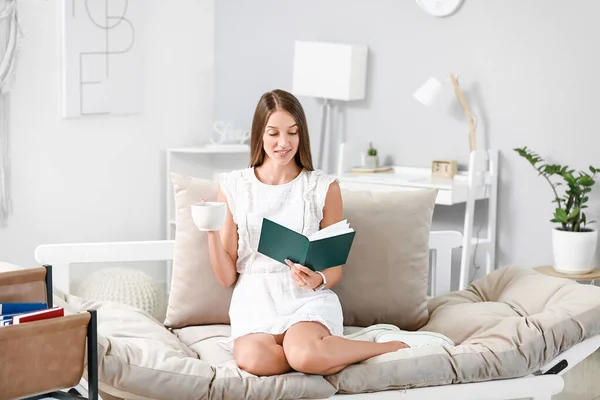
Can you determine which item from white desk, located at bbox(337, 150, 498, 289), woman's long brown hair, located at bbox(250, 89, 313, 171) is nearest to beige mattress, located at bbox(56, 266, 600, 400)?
woman's long brown hair, located at bbox(250, 89, 313, 171)

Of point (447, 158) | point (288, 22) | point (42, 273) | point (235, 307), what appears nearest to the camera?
point (42, 273)

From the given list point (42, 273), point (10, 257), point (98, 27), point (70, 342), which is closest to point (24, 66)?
point (98, 27)

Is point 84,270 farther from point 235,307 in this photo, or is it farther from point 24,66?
point 235,307

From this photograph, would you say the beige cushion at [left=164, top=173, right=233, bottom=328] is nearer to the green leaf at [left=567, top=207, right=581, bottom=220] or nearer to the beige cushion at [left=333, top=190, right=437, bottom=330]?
the beige cushion at [left=333, top=190, right=437, bottom=330]

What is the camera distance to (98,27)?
3.91 meters

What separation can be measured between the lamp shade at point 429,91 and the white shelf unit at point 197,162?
3.46ft

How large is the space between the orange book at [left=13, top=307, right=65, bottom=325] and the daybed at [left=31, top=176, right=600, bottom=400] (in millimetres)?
272

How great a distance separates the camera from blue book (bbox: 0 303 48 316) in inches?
65.8

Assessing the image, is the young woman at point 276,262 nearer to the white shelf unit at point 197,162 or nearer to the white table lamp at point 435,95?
the white table lamp at point 435,95

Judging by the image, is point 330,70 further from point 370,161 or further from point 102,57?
point 102,57

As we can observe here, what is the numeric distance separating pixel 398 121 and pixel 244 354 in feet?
7.11

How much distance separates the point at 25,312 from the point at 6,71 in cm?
218

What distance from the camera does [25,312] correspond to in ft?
5.50

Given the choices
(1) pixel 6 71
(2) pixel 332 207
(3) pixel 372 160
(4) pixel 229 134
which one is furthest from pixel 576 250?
(1) pixel 6 71
